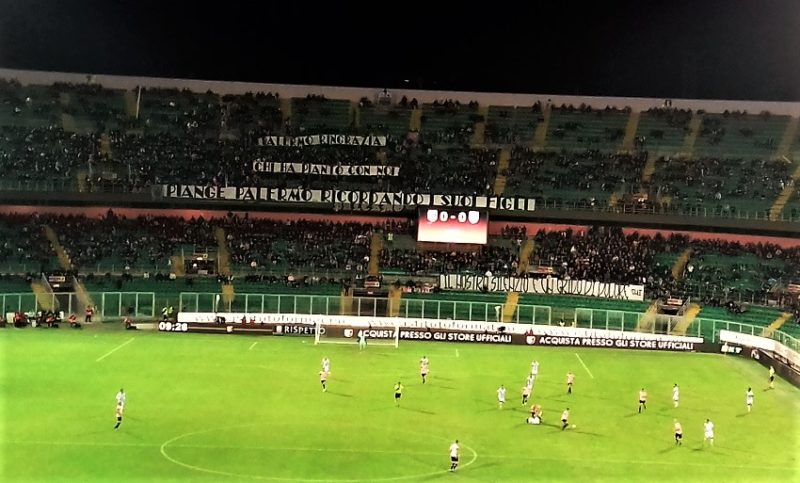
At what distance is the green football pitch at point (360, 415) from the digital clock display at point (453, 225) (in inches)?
404

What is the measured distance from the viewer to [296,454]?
20.5m

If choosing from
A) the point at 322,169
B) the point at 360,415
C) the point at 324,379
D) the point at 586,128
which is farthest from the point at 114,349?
the point at 586,128

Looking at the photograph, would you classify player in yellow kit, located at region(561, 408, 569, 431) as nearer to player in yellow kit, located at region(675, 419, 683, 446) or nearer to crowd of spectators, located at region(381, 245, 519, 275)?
player in yellow kit, located at region(675, 419, 683, 446)

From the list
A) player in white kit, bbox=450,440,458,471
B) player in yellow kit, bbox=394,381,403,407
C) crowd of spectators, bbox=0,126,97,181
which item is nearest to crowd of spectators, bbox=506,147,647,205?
player in yellow kit, bbox=394,381,403,407

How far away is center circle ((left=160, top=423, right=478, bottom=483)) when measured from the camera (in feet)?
62.4

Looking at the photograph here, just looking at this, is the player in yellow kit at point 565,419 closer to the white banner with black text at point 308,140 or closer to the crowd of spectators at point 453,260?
the crowd of spectators at point 453,260

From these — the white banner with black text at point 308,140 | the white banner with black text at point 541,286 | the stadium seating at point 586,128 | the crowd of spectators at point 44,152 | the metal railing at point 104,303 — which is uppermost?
the stadium seating at point 586,128

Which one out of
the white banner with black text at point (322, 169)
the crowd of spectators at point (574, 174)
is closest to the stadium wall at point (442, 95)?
the crowd of spectators at point (574, 174)

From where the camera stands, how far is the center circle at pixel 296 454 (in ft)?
62.4

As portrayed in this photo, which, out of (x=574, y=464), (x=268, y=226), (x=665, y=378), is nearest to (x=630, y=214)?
(x=665, y=378)

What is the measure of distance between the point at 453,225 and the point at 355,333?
404 inches

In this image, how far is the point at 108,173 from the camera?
4684 cm

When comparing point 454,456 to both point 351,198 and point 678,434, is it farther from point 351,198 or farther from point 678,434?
point 351,198

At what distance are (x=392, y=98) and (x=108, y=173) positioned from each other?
18.7 m
